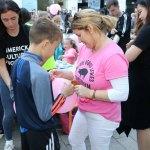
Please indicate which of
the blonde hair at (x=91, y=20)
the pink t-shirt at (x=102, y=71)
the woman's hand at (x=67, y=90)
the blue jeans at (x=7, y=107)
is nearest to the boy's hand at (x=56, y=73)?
the pink t-shirt at (x=102, y=71)

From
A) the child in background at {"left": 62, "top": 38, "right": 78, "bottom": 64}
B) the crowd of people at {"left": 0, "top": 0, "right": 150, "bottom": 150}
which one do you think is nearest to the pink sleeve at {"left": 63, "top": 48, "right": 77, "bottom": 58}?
the child in background at {"left": 62, "top": 38, "right": 78, "bottom": 64}

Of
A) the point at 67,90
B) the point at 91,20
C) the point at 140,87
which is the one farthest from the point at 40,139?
the point at 140,87

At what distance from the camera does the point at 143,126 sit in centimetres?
243

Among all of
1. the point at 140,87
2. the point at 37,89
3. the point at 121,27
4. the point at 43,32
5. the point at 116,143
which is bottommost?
the point at 116,143

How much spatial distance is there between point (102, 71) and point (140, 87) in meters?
0.69

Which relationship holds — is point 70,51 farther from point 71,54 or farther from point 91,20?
point 91,20

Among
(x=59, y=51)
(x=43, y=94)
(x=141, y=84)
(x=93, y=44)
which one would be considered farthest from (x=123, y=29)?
(x=43, y=94)

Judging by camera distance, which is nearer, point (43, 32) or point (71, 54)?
point (43, 32)

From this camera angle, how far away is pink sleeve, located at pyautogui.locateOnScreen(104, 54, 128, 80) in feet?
5.68

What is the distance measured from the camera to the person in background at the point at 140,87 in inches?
86.4

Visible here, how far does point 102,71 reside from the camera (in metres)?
1.80

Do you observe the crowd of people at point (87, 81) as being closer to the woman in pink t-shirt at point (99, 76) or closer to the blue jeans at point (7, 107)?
the woman in pink t-shirt at point (99, 76)

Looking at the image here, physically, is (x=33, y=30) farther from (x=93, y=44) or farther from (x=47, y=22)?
(x=93, y=44)

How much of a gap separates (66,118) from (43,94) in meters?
1.93
